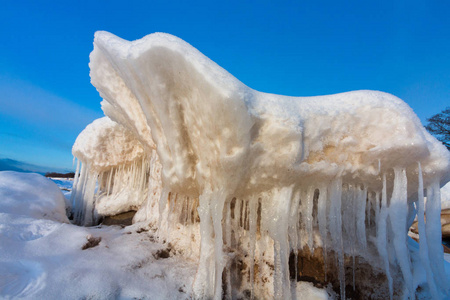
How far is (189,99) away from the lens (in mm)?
2166

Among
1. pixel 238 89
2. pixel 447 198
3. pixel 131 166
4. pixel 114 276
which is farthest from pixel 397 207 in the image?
pixel 447 198

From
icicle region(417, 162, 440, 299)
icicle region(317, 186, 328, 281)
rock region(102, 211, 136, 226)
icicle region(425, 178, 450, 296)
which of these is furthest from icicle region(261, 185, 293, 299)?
rock region(102, 211, 136, 226)

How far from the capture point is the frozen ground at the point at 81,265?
1812 millimetres

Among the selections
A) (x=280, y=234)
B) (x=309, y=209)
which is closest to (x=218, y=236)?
(x=280, y=234)

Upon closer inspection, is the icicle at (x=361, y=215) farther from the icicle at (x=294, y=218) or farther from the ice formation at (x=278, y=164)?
the icicle at (x=294, y=218)

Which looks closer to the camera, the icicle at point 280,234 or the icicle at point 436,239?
the icicle at point 280,234

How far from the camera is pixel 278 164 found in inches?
81.0

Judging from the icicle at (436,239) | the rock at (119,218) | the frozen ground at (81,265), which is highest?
the icicle at (436,239)

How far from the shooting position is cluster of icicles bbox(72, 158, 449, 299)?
215cm

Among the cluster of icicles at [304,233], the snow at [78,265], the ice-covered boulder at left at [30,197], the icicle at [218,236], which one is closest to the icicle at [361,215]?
the cluster of icicles at [304,233]

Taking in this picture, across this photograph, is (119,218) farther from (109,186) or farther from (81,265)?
(81,265)

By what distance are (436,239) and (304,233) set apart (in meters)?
1.26

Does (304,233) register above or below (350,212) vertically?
below

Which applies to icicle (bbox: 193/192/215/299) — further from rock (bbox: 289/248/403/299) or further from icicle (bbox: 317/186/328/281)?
icicle (bbox: 317/186/328/281)
